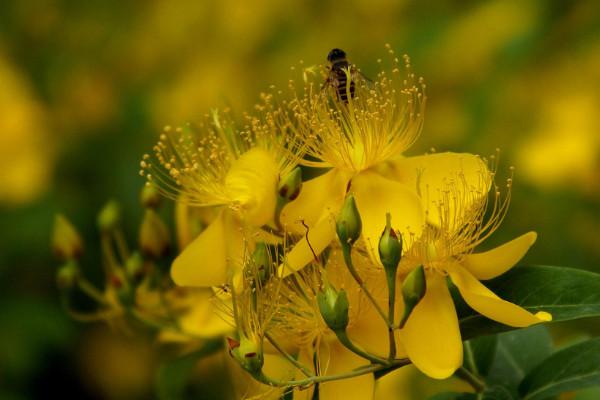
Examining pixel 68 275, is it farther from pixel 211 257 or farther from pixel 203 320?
pixel 211 257

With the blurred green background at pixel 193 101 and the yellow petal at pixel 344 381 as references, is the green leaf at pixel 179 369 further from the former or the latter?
the blurred green background at pixel 193 101

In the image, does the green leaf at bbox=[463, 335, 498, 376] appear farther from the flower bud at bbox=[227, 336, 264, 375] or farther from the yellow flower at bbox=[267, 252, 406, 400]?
the flower bud at bbox=[227, 336, 264, 375]

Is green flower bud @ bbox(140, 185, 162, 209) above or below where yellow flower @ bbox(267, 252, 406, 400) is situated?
above

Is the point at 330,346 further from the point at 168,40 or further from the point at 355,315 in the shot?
the point at 168,40

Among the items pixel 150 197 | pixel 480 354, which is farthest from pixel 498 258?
pixel 150 197

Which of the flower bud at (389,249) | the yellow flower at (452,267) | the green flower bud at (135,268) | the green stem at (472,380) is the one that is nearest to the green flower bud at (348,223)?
the flower bud at (389,249)

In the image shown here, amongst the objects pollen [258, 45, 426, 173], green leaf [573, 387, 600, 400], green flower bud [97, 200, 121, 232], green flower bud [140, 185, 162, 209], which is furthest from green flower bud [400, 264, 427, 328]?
green flower bud [97, 200, 121, 232]

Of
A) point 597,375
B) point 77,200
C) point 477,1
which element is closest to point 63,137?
point 77,200
